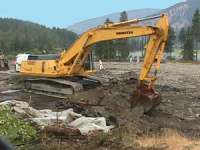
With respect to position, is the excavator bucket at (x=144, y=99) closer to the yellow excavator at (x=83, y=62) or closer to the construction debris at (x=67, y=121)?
the yellow excavator at (x=83, y=62)

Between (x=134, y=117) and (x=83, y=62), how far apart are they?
7.38 meters

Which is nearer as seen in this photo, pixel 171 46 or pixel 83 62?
pixel 83 62

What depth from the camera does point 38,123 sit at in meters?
12.7

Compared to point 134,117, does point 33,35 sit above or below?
above

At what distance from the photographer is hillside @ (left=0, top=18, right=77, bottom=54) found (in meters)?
130

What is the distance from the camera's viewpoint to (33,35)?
14988 cm

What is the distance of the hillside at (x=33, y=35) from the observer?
13012cm

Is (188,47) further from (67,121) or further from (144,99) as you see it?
(67,121)

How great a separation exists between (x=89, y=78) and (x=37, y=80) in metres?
2.38

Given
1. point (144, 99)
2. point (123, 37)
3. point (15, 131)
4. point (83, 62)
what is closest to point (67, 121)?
point (15, 131)

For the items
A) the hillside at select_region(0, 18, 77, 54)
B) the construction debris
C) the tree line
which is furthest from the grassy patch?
the hillside at select_region(0, 18, 77, 54)

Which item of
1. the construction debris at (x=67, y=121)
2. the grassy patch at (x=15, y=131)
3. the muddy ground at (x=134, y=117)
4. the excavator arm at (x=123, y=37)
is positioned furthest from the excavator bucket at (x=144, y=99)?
the grassy patch at (x=15, y=131)

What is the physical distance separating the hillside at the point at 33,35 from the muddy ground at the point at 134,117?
317 feet

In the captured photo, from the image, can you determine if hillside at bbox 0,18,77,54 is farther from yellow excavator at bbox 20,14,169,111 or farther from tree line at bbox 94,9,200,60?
yellow excavator at bbox 20,14,169,111
